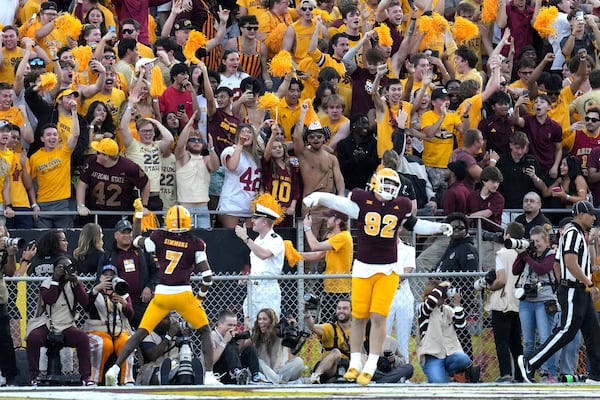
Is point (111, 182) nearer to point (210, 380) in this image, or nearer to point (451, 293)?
point (210, 380)

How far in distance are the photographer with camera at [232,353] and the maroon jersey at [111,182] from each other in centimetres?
250

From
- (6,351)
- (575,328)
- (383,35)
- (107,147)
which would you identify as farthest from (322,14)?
(6,351)

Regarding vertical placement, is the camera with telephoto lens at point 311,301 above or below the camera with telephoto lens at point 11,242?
below

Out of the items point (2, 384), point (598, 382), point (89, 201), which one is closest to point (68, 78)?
point (89, 201)

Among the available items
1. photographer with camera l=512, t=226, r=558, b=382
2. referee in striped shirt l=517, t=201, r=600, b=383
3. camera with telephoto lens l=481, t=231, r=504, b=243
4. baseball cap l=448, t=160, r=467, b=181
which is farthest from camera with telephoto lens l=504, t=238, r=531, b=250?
baseball cap l=448, t=160, r=467, b=181

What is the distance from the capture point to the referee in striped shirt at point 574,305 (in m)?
14.3

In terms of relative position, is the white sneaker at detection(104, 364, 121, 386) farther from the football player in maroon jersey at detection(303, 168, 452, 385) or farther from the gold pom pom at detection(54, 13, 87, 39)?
the gold pom pom at detection(54, 13, 87, 39)

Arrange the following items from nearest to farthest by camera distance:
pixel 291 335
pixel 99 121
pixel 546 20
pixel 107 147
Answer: pixel 291 335
pixel 107 147
pixel 99 121
pixel 546 20

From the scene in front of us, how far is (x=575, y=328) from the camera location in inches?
562

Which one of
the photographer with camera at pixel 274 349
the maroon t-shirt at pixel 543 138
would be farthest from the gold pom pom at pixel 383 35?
the photographer with camera at pixel 274 349

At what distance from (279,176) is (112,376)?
13.4 feet

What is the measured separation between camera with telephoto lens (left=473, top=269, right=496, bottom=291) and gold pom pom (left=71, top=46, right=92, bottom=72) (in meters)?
5.52

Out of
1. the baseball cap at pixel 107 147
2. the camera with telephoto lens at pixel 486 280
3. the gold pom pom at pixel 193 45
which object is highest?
the gold pom pom at pixel 193 45

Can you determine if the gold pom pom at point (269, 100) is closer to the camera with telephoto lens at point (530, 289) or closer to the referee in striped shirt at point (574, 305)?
the camera with telephoto lens at point (530, 289)
